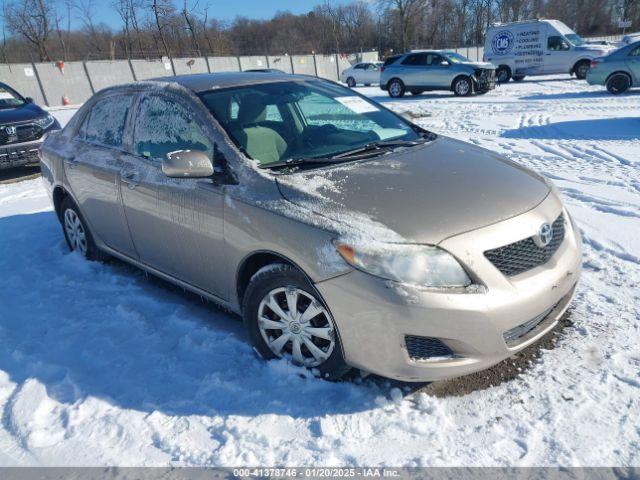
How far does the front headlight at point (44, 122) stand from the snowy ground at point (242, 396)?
18.2 feet

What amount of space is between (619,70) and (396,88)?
708 cm

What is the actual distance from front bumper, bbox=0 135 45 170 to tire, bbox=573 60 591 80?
19218mm

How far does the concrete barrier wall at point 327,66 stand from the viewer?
38750 millimetres

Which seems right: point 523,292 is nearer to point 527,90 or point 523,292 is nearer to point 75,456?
point 75,456

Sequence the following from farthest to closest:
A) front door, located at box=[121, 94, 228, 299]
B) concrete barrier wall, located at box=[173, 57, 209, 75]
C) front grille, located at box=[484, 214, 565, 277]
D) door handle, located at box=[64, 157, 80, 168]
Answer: concrete barrier wall, located at box=[173, 57, 209, 75] < door handle, located at box=[64, 157, 80, 168] < front door, located at box=[121, 94, 228, 299] < front grille, located at box=[484, 214, 565, 277]

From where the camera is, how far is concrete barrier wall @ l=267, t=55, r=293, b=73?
36406 millimetres

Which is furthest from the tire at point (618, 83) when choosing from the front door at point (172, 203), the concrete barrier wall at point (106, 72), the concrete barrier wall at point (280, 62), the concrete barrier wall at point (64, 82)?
the concrete barrier wall at point (280, 62)

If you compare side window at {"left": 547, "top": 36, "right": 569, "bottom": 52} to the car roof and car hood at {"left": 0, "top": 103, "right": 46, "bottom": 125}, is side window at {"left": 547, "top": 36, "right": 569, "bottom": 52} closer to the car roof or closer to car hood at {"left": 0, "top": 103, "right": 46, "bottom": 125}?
car hood at {"left": 0, "top": 103, "right": 46, "bottom": 125}

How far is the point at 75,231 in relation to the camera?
4.70 m

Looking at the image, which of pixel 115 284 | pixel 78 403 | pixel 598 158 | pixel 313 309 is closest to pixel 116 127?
pixel 115 284

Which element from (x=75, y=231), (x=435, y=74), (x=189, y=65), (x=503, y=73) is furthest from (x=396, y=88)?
(x=189, y=65)

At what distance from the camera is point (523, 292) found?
236cm

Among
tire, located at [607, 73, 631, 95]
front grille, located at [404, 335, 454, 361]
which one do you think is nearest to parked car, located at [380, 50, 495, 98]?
tire, located at [607, 73, 631, 95]

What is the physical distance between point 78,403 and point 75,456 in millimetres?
405
